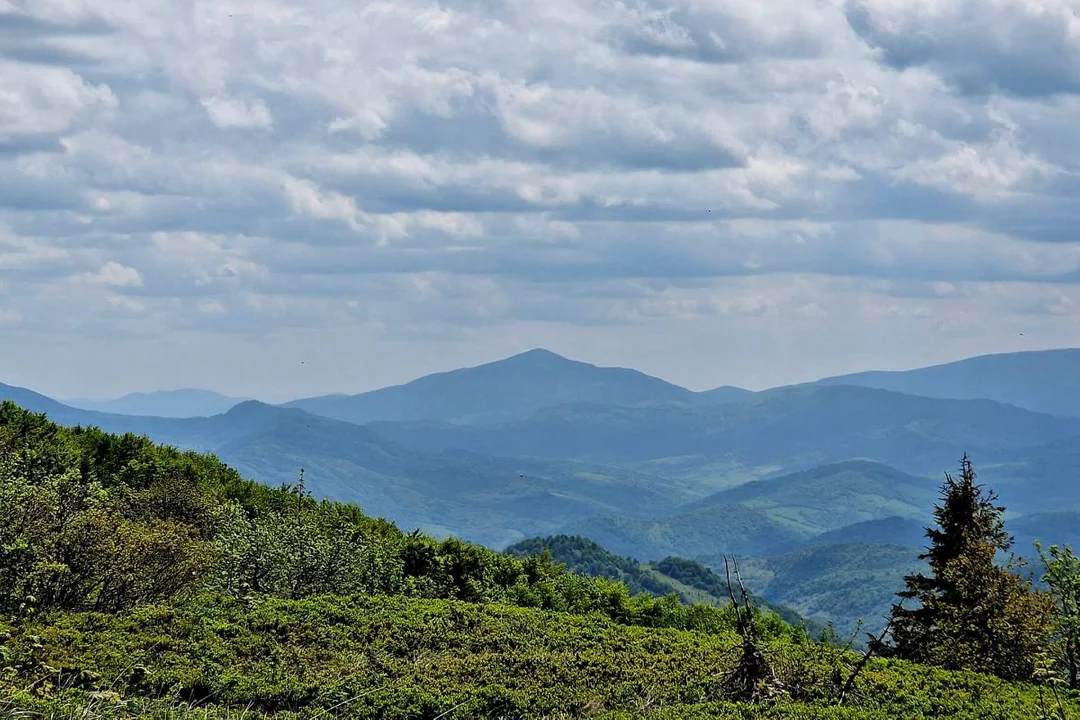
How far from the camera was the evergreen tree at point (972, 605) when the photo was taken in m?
21.7

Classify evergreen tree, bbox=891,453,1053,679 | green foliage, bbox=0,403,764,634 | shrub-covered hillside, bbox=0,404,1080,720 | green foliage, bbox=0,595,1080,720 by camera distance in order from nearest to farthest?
green foliage, bbox=0,595,1080,720 → shrub-covered hillside, bbox=0,404,1080,720 → evergreen tree, bbox=891,453,1053,679 → green foliage, bbox=0,403,764,634

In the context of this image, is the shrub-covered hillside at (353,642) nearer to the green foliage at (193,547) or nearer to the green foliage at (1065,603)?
the green foliage at (193,547)

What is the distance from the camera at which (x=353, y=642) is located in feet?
66.8

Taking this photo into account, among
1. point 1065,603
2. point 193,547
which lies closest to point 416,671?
point 193,547

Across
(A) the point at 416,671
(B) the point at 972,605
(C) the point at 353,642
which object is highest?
(B) the point at 972,605

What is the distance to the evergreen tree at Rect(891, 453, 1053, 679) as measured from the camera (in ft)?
71.3

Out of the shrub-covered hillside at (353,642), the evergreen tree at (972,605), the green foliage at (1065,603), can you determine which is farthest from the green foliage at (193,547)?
the green foliage at (1065,603)

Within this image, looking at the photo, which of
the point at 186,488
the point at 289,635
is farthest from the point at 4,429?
the point at 289,635

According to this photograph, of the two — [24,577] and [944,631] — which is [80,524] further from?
[944,631]

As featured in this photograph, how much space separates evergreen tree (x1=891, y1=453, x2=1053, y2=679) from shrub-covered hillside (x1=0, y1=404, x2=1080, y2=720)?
2.63 m

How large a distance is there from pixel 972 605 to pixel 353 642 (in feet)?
47.8

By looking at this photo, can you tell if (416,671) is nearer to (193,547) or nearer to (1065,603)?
(193,547)

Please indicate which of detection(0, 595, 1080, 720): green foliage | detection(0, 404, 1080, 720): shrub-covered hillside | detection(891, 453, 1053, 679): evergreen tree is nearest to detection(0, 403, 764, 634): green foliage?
detection(0, 404, 1080, 720): shrub-covered hillside

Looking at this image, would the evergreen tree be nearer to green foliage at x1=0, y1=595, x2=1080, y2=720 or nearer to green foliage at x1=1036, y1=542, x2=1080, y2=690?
green foliage at x1=1036, y1=542, x2=1080, y2=690
